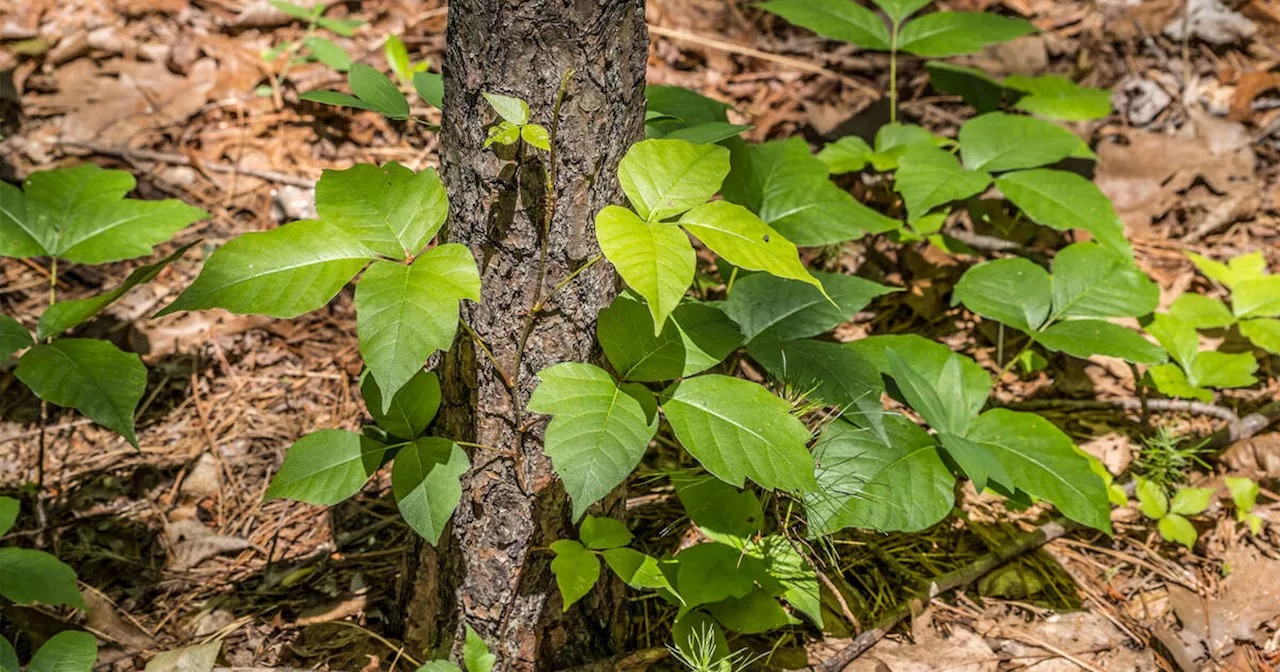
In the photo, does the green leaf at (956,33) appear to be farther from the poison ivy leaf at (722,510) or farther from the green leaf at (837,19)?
the poison ivy leaf at (722,510)

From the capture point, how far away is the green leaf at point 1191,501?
2096 mm

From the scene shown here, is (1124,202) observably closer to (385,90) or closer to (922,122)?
(922,122)

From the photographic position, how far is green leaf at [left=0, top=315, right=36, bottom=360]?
69.0 inches

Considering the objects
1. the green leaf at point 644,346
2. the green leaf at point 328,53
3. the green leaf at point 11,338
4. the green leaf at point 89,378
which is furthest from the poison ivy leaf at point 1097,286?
the green leaf at point 328,53

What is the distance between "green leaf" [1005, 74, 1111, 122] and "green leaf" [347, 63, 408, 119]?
6.83ft

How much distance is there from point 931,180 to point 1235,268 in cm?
107

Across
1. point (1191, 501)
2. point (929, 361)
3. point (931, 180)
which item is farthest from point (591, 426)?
point (1191, 501)

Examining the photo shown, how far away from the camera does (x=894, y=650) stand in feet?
6.25

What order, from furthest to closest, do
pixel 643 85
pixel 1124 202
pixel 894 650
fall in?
pixel 1124 202 < pixel 894 650 < pixel 643 85

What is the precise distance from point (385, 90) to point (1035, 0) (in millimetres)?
3091

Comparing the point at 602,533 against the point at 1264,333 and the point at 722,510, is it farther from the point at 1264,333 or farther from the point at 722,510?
the point at 1264,333

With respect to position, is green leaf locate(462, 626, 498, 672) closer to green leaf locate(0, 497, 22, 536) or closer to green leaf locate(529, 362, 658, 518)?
green leaf locate(529, 362, 658, 518)

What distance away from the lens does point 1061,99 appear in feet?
9.12

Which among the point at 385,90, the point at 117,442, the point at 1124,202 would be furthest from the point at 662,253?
the point at 1124,202
